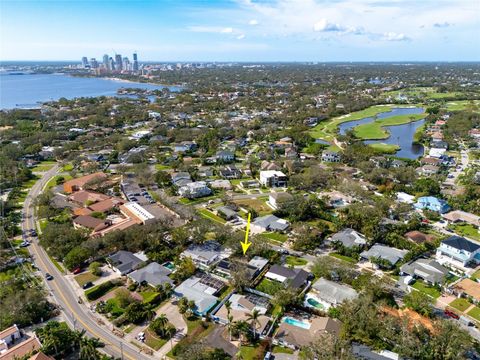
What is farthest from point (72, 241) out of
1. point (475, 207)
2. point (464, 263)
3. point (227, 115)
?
point (227, 115)

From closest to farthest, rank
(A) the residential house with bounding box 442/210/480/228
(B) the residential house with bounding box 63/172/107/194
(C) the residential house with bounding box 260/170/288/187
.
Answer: (A) the residential house with bounding box 442/210/480/228
(B) the residential house with bounding box 63/172/107/194
(C) the residential house with bounding box 260/170/288/187

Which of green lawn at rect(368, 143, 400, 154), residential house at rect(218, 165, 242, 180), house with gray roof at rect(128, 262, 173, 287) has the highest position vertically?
green lawn at rect(368, 143, 400, 154)

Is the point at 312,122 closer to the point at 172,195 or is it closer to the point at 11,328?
the point at 172,195

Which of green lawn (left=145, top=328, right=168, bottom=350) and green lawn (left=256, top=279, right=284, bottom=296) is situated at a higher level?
green lawn (left=256, top=279, right=284, bottom=296)

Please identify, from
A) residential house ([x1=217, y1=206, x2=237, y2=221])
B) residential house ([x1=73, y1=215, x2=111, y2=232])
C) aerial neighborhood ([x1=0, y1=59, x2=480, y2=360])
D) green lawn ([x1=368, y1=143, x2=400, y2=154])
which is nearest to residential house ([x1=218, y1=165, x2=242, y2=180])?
aerial neighborhood ([x1=0, y1=59, x2=480, y2=360])

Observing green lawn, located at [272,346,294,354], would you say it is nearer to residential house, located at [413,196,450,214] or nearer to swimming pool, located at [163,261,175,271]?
swimming pool, located at [163,261,175,271]

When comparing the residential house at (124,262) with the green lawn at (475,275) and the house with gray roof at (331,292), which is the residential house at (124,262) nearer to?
the house with gray roof at (331,292)

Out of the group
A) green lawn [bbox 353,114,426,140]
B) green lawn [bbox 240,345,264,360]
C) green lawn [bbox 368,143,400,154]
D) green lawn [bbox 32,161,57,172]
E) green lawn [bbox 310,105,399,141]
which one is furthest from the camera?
green lawn [bbox 310,105,399,141]
